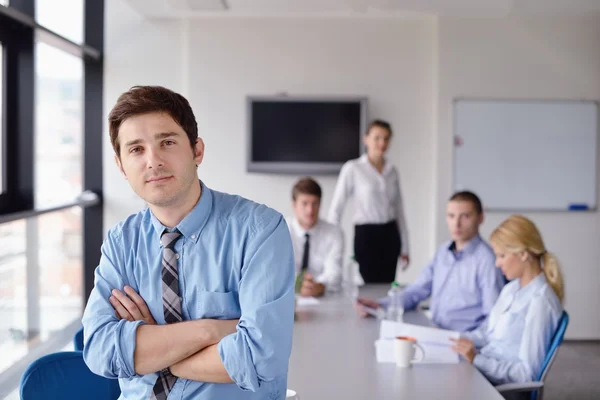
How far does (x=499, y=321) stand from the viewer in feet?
9.57

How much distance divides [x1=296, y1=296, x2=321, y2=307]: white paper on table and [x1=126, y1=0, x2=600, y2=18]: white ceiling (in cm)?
257

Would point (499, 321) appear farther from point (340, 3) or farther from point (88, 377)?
point (340, 3)

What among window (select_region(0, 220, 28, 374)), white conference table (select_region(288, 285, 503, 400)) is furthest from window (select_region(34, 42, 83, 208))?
white conference table (select_region(288, 285, 503, 400))

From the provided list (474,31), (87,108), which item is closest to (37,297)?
(87,108)

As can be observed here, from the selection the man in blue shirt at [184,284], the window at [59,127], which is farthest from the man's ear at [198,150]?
the window at [59,127]

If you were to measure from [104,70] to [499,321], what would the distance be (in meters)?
4.54

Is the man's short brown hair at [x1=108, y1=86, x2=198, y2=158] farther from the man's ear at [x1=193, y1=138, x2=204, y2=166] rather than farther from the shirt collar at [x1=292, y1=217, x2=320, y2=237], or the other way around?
the shirt collar at [x1=292, y1=217, x2=320, y2=237]

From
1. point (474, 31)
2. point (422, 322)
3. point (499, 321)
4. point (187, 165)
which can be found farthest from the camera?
point (474, 31)

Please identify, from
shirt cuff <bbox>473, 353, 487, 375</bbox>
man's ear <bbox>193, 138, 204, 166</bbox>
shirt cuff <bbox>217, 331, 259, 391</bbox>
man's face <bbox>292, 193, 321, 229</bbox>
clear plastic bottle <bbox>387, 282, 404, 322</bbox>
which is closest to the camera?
shirt cuff <bbox>217, 331, 259, 391</bbox>

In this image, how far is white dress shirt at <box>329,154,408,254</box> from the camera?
535 centimetres

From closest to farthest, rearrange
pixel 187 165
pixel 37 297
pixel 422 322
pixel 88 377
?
pixel 187 165
pixel 88 377
pixel 422 322
pixel 37 297

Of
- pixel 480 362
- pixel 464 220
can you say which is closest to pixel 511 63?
pixel 464 220

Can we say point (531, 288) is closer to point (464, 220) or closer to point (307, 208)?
point (464, 220)

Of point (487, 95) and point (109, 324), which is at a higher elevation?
point (487, 95)
